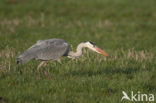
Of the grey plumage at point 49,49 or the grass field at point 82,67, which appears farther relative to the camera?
the grey plumage at point 49,49

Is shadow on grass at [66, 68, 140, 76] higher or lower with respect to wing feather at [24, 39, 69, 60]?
lower

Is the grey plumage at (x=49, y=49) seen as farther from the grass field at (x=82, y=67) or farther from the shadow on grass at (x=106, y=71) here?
the shadow on grass at (x=106, y=71)

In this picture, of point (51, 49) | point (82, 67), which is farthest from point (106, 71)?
point (51, 49)

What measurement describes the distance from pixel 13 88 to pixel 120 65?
3.47m

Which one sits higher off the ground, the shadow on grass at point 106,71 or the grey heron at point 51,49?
the grey heron at point 51,49

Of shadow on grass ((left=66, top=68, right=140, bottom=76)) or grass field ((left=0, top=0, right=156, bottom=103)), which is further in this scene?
shadow on grass ((left=66, top=68, right=140, bottom=76))

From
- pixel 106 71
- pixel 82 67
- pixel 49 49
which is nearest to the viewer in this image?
pixel 49 49

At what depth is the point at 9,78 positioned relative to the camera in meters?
8.34

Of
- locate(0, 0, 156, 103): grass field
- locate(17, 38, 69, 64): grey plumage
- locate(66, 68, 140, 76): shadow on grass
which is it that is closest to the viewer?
locate(0, 0, 156, 103): grass field

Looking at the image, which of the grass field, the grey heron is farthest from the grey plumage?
the grass field

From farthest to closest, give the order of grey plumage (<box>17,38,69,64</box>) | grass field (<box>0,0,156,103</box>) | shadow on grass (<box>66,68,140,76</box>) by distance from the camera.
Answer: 1. shadow on grass (<box>66,68,140,76</box>)
2. grey plumage (<box>17,38,69,64</box>)
3. grass field (<box>0,0,156,103</box>)

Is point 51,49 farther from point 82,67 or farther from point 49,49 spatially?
point 82,67

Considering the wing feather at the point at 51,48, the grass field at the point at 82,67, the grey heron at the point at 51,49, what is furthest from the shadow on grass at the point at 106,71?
the wing feather at the point at 51,48

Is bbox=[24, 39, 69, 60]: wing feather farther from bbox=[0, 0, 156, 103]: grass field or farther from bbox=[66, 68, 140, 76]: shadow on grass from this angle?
bbox=[66, 68, 140, 76]: shadow on grass
